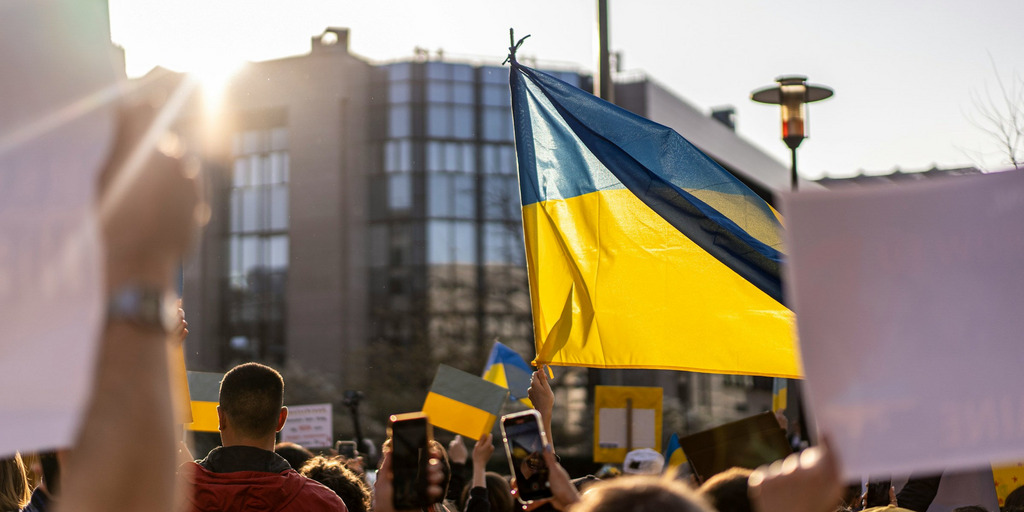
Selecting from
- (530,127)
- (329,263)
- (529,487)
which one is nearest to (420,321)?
(329,263)

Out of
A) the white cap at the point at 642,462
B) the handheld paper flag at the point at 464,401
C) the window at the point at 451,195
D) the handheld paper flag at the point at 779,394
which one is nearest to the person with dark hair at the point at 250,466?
the white cap at the point at 642,462

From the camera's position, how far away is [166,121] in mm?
1243

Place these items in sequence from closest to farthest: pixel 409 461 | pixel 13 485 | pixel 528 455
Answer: pixel 409 461 → pixel 528 455 → pixel 13 485

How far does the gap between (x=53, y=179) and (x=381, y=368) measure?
36531mm

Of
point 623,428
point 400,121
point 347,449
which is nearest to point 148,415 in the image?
point 347,449

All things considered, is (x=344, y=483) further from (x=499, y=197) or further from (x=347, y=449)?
(x=499, y=197)

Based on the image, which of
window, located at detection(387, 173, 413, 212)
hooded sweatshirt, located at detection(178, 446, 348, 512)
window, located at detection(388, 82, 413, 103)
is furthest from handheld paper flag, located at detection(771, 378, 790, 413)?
window, located at detection(388, 82, 413, 103)

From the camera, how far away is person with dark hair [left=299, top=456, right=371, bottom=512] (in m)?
3.80

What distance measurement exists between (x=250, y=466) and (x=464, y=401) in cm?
365

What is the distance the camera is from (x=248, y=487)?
3209 mm

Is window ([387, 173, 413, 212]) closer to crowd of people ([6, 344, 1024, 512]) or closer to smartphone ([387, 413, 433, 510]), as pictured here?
crowd of people ([6, 344, 1024, 512])

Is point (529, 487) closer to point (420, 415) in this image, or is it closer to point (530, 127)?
point (420, 415)

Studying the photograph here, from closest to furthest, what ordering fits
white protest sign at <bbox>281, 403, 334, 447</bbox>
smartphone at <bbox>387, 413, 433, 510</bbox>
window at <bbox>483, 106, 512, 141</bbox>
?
smartphone at <bbox>387, 413, 433, 510</bbox> → white protest sign at <bbox>281, 403, 334, 447</bbox> → window at <bbox>483, 106, 512, 141</bbox>

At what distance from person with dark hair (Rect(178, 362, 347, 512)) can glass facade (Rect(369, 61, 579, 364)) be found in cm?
3585
